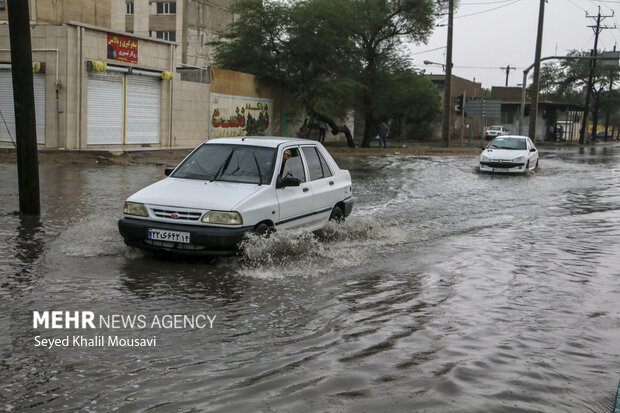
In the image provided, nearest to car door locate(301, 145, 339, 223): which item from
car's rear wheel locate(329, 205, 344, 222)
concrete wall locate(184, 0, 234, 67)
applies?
car's rear wheel locate(329, 205, 344, 222)

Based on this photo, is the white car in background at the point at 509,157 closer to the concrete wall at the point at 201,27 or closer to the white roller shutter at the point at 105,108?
the white roller shutter at the point at 105,108

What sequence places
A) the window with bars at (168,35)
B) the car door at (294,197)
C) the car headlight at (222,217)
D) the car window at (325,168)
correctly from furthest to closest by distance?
the window with bars at (168,35), the car window at (325,168), the car door at (294,197), the car headlight at (222,217)

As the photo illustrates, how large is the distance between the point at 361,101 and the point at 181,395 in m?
37.2

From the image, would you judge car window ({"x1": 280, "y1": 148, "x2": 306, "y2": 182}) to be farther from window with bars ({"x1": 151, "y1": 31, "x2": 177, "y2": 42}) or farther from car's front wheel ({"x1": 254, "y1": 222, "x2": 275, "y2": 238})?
window with bars ({"x1": 151, "y1": 31, "x2": 177, "y2": 42})

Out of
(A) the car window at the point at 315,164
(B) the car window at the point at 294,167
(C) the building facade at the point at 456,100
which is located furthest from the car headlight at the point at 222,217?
(C) the building facade at the point at 456,100

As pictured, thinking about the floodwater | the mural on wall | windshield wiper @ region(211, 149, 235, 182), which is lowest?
the floodwater

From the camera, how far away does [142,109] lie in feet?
89.2

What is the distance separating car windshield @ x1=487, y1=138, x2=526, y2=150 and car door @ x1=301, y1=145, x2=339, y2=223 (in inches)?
659

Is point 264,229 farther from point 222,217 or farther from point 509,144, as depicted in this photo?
point 509,144

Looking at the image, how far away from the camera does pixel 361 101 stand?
4034 centimetres

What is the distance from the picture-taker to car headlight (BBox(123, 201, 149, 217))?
25.3 feet

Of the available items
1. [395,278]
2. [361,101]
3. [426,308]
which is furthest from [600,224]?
[361,101]

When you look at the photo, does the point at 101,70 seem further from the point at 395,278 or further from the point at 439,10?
the point at 439,10

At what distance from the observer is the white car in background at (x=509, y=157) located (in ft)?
76.7
